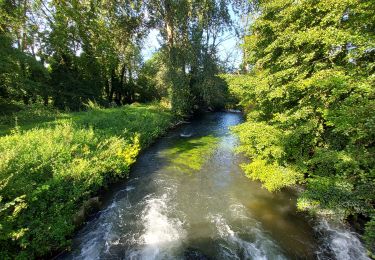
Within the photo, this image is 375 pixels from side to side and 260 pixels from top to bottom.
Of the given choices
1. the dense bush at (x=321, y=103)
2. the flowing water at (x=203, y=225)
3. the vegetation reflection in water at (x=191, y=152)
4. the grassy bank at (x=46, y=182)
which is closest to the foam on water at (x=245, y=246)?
the flowing water at (x=203, y=225)

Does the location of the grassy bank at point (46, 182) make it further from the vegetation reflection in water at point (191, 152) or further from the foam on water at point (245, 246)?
the foam on water at point (245, 246)

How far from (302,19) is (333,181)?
5192 mm

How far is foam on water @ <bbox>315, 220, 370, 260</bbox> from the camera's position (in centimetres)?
552

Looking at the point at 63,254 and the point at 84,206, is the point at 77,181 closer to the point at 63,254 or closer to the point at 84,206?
the point at 84,206

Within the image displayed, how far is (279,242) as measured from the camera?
6.02 m

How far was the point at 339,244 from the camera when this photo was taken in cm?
585

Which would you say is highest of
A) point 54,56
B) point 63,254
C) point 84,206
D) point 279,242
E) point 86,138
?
point 54,56

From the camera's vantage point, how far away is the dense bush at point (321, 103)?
16.4ft

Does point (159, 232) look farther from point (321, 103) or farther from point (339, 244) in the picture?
point (321, 103)

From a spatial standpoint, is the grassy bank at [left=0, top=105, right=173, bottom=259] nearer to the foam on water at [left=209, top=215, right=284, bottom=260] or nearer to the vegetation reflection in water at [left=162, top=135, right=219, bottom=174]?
the vegetation reflection in water at [left=162, top=135, right=219, bottom=174]

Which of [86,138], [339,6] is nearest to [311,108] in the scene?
[339,6]

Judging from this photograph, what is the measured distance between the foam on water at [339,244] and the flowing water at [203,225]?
0.02m

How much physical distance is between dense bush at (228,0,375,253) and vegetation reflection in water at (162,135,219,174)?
316 cm

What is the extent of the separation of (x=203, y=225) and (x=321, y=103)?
5212 millimetres
